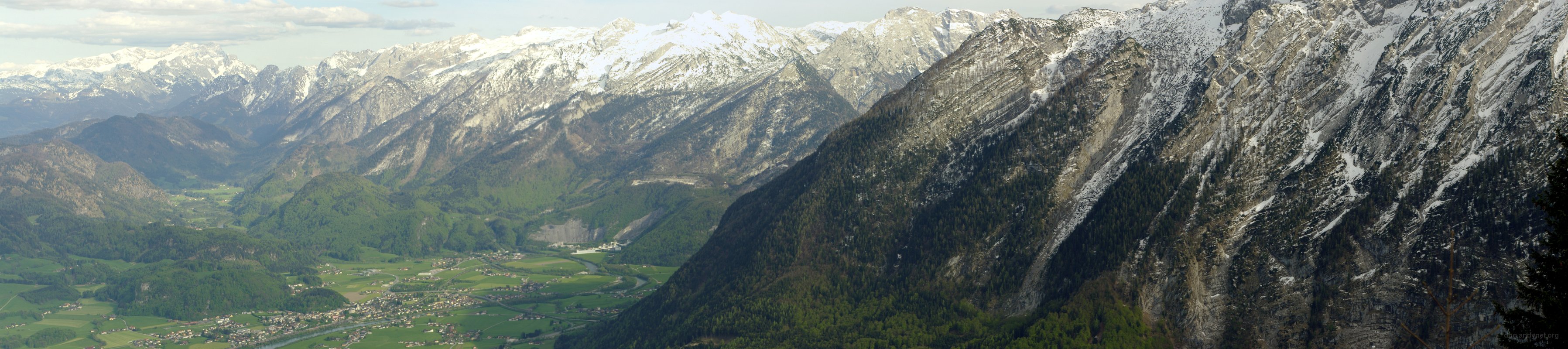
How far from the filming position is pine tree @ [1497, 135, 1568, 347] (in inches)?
1663

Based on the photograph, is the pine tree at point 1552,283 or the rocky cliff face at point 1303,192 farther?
the rocky cliff face at point 1303,192

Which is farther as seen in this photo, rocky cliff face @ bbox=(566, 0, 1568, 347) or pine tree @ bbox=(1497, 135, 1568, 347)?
rocky cliff face @ bbox=(566, 0, 1568, 347)

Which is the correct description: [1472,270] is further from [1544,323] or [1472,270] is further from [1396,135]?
[1544,323]

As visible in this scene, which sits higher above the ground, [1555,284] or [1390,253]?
[1555,284]

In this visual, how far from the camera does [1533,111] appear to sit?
14662 centimetres

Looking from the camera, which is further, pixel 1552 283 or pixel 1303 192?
pixel 1303 192

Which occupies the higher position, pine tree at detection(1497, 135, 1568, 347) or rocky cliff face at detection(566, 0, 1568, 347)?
pine tree at detection(1497, 135, 1568, 347)

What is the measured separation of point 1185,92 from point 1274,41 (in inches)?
678

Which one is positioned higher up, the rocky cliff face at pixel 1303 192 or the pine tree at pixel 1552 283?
the pine tree at pixel 1552 283

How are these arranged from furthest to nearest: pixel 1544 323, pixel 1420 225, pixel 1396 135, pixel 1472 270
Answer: pixel 1396 135 < pixel 1420 225 < pixel 1472 270 < pixel 1544 323

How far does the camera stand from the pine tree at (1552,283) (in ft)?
139

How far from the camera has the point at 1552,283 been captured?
43750 millimetres

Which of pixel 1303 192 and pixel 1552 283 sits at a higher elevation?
pixel 1552 283

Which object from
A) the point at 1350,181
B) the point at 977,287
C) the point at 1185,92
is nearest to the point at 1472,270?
the point at 1350,181
